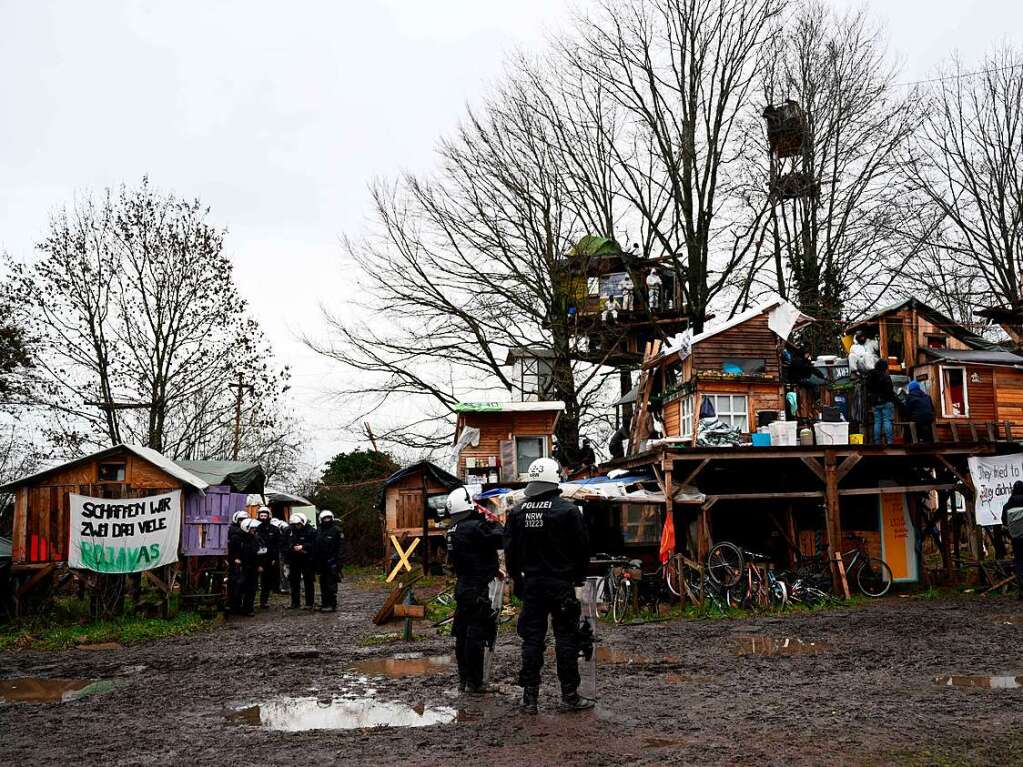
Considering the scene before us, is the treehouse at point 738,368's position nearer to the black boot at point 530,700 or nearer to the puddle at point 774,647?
the puddle at point 774,647

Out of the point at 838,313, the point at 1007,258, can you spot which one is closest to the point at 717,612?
the point at 838,313

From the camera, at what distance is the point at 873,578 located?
21.1 metres

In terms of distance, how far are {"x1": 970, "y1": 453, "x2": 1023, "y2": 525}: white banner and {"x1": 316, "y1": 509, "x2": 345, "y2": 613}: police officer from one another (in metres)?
13.5

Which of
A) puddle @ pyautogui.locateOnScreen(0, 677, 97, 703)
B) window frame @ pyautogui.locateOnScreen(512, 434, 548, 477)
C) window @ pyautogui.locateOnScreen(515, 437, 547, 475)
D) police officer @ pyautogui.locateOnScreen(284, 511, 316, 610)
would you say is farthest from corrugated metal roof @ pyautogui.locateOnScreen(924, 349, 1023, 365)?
puddle @ pyautogui.locateOnScreen(0, 677, 97, 703)

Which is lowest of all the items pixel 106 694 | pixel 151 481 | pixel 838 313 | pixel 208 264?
pixel 106 694

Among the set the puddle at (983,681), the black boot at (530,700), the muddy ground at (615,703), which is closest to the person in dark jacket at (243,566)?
the muddy ground at (615,703)

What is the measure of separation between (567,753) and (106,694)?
610 cm

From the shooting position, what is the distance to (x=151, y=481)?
2012 cm

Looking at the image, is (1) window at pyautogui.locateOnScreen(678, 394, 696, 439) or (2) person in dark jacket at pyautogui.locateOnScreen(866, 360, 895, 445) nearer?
(2) person in dark jacket at pyautogui.locateOnScreen(866, 360, 895, 445)

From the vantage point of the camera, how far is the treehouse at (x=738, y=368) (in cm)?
2297

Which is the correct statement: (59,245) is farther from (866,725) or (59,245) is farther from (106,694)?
(866,725)

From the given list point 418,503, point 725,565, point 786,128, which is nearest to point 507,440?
point 418,503

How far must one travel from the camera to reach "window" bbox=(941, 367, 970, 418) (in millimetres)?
23234

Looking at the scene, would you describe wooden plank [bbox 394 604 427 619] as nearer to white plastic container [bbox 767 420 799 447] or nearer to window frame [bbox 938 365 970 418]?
white plastic container [bbox 767 420 799 447]
